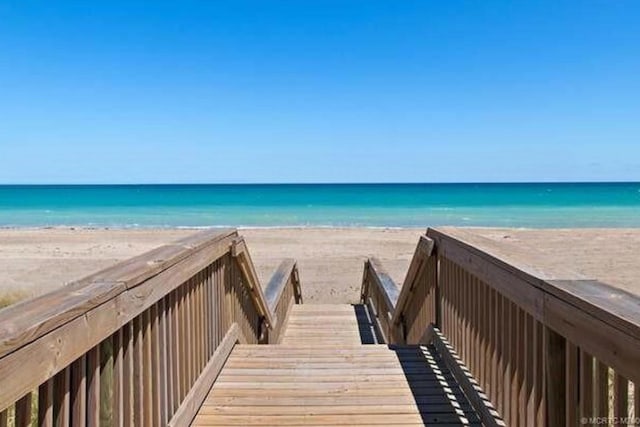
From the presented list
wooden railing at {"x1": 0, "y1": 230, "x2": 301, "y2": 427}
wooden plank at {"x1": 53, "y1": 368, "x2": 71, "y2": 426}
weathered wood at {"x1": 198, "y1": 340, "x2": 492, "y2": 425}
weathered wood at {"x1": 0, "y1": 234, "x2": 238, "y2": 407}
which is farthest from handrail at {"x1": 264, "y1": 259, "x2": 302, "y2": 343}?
wooden plank at {"x1": 53, "y1": 368, "x2": 71, "y2": 426}

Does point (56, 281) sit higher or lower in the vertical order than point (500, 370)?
lower

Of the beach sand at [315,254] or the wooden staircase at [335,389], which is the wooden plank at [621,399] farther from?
the beach sand at [315,254]

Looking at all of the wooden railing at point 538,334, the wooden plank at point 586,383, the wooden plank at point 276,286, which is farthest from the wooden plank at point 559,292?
the wooden plank at point 276,286

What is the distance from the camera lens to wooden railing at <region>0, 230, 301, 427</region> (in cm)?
139

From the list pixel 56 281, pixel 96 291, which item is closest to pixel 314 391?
pixel 96 291

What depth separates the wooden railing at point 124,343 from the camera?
139cm

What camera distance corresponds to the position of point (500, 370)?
2.82 metres

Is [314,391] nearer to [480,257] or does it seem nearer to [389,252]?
[480,257]

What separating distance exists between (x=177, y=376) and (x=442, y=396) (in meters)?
1.62

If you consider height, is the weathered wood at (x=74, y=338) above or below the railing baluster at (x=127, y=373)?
above

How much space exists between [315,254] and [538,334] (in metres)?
16.0

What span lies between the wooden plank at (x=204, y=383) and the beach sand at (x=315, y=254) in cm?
669

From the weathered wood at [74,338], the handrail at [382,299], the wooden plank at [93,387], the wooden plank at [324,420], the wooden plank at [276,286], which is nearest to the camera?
the weathered wood at [74,338]

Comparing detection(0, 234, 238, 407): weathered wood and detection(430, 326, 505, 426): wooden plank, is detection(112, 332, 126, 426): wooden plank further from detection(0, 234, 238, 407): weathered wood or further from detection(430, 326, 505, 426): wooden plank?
detection(430, 326, 505, 426): wooden plank
